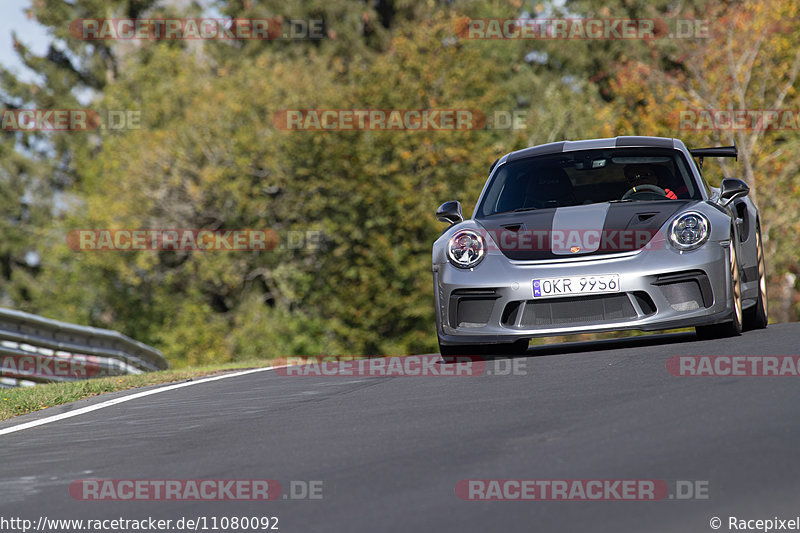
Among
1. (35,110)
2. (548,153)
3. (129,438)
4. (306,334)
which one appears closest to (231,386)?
(129,438)

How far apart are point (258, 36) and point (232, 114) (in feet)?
36.9

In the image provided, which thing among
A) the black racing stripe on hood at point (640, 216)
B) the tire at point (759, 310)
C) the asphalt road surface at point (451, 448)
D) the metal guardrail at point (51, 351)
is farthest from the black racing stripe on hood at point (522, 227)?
the metal guardrail at point (51, 351)

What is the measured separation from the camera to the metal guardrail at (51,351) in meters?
13.3

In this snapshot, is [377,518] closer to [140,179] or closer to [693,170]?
[693,170]

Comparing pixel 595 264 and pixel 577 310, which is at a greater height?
pixel 595 264

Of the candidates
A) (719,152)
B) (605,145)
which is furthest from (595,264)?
(719,152)

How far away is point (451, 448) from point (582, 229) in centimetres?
340

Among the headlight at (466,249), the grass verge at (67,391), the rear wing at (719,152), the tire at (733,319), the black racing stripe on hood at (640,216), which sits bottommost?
the grass verge at (67,391)

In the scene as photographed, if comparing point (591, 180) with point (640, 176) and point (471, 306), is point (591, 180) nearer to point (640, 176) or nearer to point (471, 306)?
point (640, 176)

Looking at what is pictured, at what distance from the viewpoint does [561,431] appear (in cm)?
530

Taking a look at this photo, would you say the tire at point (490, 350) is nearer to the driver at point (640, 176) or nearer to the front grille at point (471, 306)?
the front grille at point (471, 306)

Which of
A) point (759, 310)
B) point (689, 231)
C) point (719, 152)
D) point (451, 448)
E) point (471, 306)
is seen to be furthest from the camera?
point (759, 310)

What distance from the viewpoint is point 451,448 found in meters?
5.18

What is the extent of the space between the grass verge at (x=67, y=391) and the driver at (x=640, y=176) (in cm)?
416
